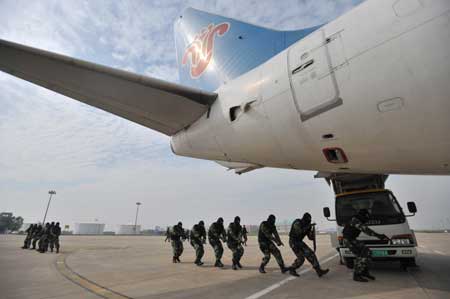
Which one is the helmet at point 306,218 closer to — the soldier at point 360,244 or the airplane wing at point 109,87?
the soldier at point 360,244

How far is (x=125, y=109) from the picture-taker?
14.3ft

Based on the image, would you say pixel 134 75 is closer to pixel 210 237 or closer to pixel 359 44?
pixel 359 44

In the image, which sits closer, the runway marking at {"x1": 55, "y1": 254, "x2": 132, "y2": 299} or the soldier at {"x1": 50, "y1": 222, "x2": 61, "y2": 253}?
the runway marking at {"x1": 55, "y1": 254, "x2": 132, "y2": 299}

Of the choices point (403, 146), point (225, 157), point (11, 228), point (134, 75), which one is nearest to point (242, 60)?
point (225, 157)

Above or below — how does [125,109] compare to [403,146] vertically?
above

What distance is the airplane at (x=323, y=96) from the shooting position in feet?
7.82

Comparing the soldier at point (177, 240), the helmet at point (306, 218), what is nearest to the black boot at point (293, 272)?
the helmet at point (306, 218)

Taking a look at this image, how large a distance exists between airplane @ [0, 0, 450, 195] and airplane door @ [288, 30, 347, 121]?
0.5 inches

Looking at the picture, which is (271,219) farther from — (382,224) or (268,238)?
(382,224)

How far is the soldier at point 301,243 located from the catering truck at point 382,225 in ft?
3.38

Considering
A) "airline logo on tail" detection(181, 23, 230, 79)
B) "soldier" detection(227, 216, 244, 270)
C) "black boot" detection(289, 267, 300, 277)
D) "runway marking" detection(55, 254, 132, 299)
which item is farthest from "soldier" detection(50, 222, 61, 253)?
"black boot" detection(289, 267, 300, 277)

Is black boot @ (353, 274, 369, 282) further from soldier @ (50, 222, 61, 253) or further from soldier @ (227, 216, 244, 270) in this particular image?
soldier @ (50, 222, 61, 253)

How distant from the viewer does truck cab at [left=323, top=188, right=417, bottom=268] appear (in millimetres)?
6316

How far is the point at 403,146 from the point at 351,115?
2.16ft
